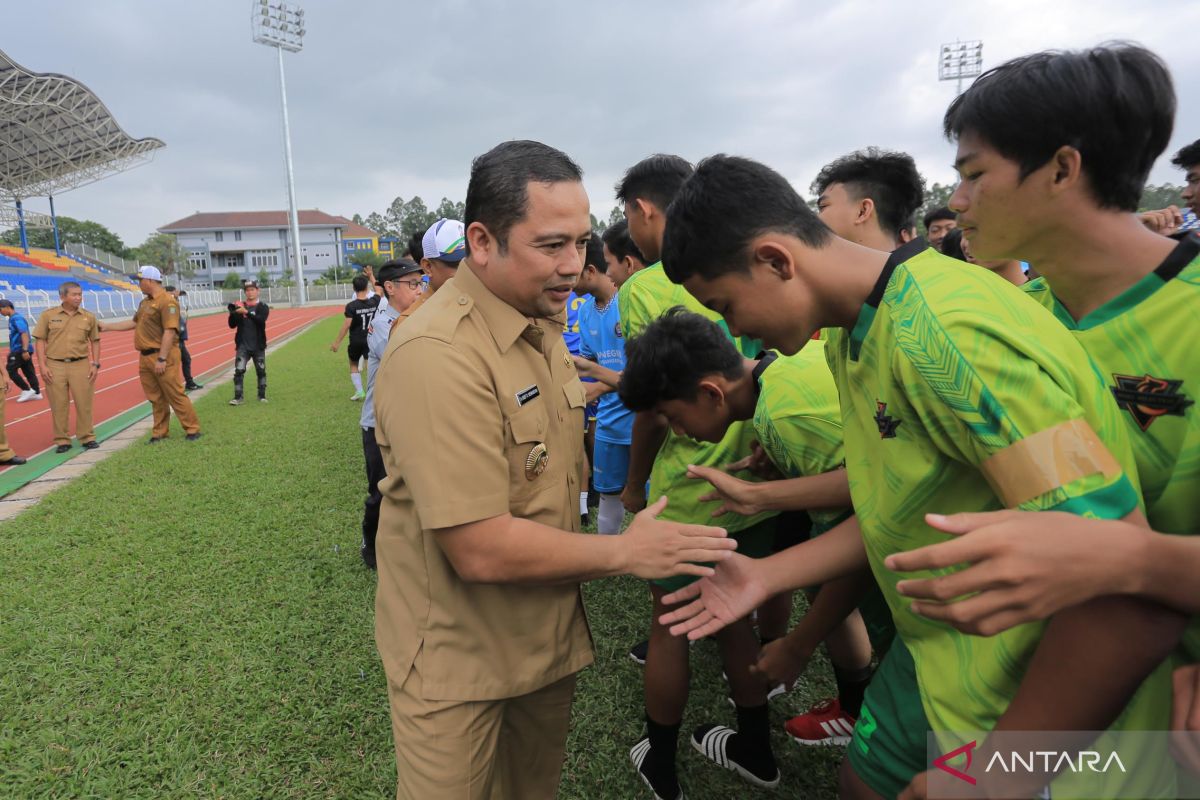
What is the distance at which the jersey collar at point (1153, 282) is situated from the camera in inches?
45.5

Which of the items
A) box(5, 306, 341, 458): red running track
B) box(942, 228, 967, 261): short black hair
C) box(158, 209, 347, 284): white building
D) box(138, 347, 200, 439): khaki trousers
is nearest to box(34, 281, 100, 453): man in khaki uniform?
box(5, 306, 341, 458): red running track

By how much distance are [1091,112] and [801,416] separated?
1.08 meters

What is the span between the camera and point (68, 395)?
26.9 feet

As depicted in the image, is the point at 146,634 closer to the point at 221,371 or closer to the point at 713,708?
the point at 713,708

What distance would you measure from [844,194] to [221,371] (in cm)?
1629

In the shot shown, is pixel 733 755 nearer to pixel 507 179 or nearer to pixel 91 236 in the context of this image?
pixel 507 179

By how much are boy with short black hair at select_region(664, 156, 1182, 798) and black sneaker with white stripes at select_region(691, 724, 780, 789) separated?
1.09 metres

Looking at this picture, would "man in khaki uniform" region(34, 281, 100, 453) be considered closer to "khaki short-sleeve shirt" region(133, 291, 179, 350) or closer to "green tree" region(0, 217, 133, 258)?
"khaki short-sleeve shirt" region(133, 291, 179, 350)

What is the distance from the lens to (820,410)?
6.59 feet

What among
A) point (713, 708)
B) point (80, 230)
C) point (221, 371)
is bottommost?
point (713, 708)

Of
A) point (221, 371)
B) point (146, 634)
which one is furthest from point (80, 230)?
point (146, 634)

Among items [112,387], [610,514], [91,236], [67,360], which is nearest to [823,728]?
[610,514]

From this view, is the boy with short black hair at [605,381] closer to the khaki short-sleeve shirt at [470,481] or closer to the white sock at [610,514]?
the white sock at [610,514]

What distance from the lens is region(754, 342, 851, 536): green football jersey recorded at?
6.58ft
